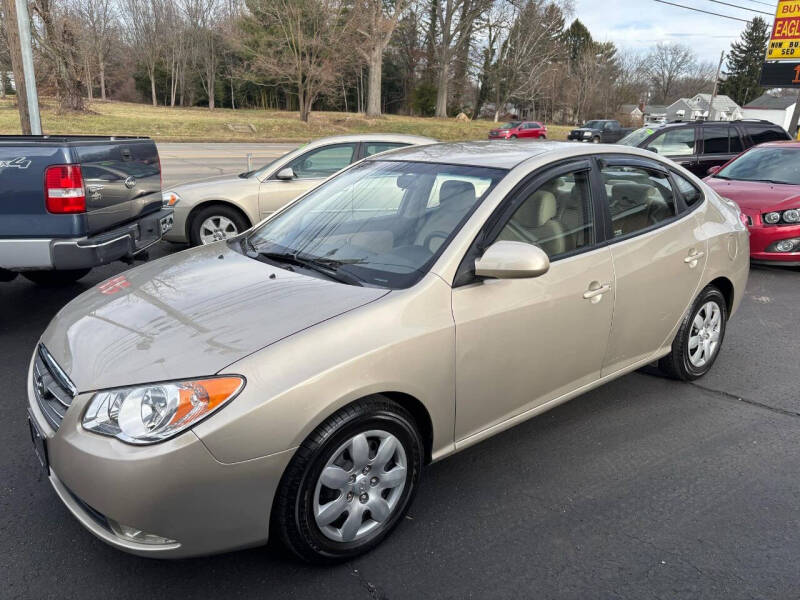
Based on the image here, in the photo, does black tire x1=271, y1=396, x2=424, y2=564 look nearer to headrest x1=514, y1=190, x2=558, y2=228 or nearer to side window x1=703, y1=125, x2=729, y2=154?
headrest x1=514, y1=190, x2=558, y2=228

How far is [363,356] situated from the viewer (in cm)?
237

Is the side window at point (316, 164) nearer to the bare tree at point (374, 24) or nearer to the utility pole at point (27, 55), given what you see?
the utility pole at point (27, 55)

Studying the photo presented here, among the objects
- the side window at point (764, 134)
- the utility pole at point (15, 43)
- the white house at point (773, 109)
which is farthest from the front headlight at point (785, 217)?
the white house at point (773, 109)

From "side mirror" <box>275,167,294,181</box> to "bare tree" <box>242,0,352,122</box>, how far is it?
27.8m

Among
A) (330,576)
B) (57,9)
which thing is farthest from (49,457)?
(57,9)

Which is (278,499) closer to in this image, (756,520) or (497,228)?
(497,228)

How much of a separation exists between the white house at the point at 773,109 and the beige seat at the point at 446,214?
85.7 meters

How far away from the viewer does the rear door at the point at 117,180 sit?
15.6 ft

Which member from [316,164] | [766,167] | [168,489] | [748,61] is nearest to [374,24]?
[316,164]

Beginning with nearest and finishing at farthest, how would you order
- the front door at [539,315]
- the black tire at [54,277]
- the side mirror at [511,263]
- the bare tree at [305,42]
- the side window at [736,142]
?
the side mirror at [511,263] → the front door at [539,315] → the black tire at [54,277] → the side window at [736,142] → the bare tree at [305,42]

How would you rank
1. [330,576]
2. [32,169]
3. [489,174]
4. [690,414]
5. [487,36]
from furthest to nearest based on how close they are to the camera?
[487,36] < [32,169] < [690,414] < [489,174] < [330,576]

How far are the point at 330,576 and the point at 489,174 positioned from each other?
6.58 feet

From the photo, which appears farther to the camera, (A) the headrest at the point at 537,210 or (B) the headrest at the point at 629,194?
(B) the headrest at the point at 629,194

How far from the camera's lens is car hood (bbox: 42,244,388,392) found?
89.6 inches
